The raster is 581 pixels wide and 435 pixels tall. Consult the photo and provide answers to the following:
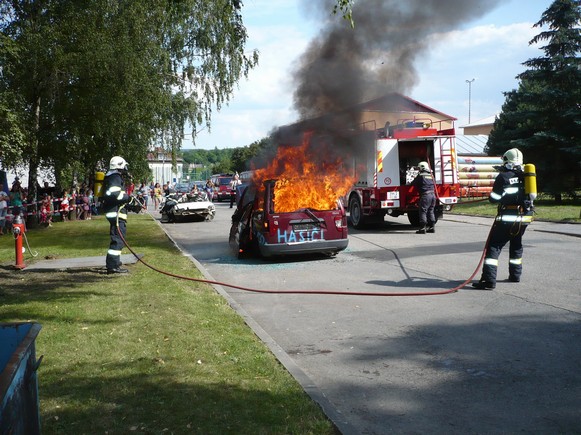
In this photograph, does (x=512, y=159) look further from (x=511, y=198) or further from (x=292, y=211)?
(x=292, y=211)

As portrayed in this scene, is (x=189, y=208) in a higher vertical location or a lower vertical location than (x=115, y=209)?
lower

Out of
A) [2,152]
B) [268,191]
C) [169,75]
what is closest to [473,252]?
[268,191]

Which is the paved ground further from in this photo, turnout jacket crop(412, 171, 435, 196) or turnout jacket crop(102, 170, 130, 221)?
turnout jacket crop(412, 171, 435, 196)

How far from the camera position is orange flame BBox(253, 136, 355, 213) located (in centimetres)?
1052

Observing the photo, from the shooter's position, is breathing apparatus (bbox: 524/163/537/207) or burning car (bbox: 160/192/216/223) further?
burning car (bbox: 160/192/216/223)

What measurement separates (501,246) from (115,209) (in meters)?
6.08

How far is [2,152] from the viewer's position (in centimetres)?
1597

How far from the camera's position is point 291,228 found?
1020 cm

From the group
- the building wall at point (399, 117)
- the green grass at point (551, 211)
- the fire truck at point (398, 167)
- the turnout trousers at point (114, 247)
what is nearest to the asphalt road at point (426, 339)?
the turnout trousers at point (114, 247)

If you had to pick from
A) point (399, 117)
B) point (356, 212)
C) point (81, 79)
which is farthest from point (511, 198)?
point (81, 79)

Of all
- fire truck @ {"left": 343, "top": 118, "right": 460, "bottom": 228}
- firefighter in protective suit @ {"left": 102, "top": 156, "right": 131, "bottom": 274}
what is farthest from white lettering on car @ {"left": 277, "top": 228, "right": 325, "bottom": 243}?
fire truck @ {"left": 343, "top": 118, "right": 460, "bottom": 228}

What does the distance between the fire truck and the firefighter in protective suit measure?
22.7ft

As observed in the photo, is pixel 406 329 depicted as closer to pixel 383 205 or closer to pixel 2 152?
pixel 383 205

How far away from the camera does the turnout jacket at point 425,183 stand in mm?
14516
